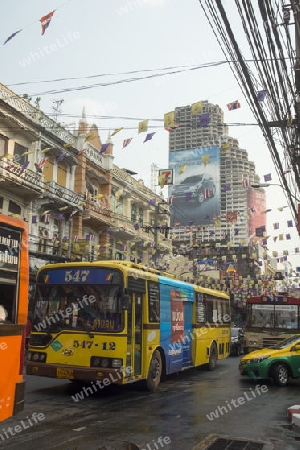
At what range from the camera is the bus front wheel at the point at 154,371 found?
447 inches

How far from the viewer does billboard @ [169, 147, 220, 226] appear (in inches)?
1040

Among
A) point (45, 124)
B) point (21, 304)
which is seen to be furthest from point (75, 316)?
point (45, 124)

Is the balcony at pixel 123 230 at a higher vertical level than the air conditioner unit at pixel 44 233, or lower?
higher

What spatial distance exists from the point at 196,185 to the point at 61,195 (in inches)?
855

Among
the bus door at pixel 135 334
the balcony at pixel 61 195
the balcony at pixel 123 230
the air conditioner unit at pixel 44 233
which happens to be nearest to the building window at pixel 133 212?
the balcony at pixel 123 230

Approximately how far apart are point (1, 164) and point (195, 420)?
16.0 meters

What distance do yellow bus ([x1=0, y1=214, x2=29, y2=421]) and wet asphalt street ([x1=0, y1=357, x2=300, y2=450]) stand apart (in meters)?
0.96

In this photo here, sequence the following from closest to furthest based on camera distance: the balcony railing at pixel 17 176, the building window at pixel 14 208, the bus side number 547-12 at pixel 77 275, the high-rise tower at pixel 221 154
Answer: the bus side number 547-12 at pixel 77 275 → the high-rise tower at pixel 221 154 → the balcony railing at pixel 17 176 → the building window at pixel 14 208

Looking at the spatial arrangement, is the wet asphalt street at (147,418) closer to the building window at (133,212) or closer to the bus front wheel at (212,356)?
the bus front wheel at (212,356)

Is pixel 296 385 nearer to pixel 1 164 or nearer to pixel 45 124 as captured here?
pixel 1 164

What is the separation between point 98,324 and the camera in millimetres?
10258

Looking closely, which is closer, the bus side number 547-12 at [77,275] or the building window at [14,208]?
the bus side number 547-12 at [77,275]

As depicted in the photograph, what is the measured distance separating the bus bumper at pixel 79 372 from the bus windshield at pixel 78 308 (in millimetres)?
852

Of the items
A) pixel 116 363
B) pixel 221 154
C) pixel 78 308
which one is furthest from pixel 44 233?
pixel 116 363
